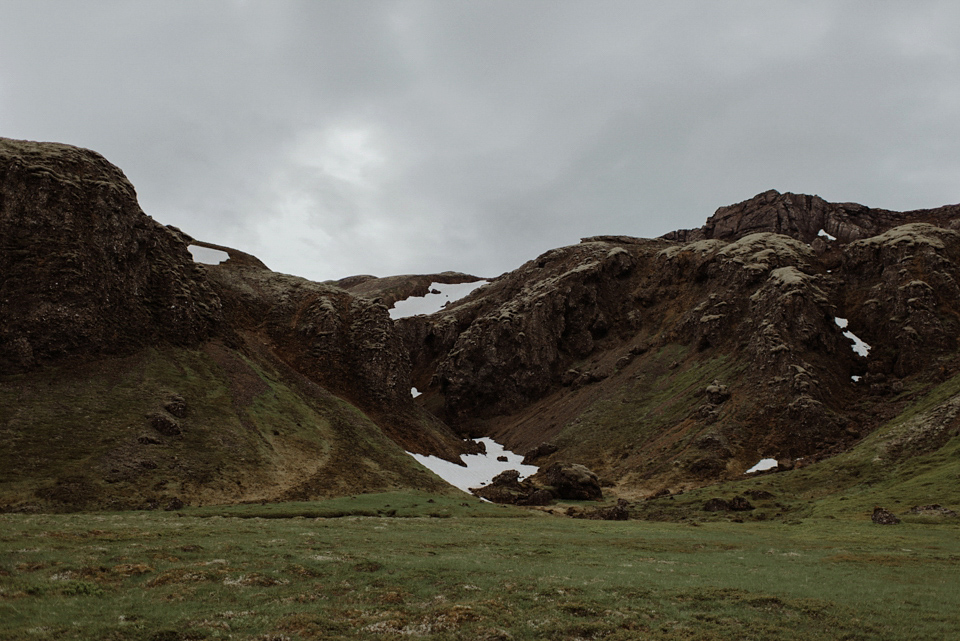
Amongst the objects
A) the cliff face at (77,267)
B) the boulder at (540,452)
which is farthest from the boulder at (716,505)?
the cliff face at (77,267)

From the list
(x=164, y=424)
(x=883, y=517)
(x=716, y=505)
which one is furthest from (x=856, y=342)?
(x=164, y=424)

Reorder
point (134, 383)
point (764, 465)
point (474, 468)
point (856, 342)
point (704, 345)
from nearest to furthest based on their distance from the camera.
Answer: point (134, 383)
point (764, 465)
point (474, 468)
point (856, 342)
point (704, 345)

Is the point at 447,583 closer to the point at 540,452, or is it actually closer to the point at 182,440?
the point at 182,440

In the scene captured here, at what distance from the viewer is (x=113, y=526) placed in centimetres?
3516

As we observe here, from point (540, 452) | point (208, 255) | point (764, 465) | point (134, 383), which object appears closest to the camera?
point (134, 383)

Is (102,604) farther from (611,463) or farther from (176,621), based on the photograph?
(611,463)

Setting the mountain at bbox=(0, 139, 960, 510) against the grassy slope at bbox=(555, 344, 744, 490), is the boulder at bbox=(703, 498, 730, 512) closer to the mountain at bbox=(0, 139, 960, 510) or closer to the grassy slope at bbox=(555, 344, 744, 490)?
the mountain at bbox=(0, 139, 960, 510)

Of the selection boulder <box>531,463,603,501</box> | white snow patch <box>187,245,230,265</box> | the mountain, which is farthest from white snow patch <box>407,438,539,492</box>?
white snow patch <box>187,245,230,265</box>

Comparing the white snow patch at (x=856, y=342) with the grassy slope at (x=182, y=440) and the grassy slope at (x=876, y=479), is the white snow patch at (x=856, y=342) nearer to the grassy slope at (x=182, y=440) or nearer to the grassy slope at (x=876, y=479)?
the grassy slope at (x=876, y=479)

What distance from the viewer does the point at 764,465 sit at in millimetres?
80688

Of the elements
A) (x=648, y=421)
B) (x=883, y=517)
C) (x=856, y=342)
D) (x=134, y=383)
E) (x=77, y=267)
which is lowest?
(x=883, y=517)

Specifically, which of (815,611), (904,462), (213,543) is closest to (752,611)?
(815,611)

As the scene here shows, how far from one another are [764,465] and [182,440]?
81093 millimetres

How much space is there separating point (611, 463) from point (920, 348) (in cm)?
5899
